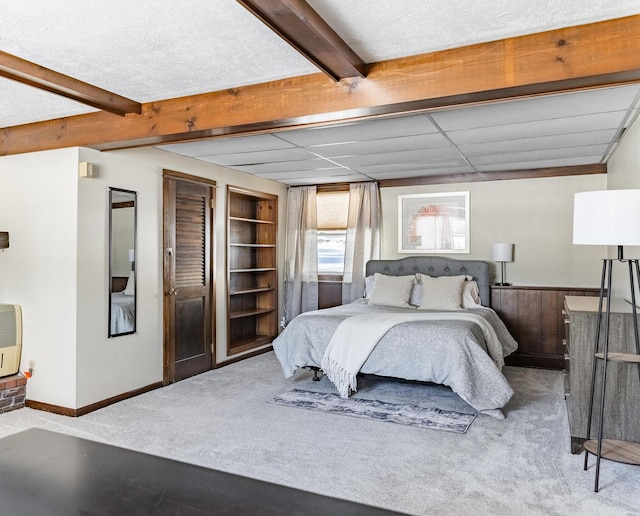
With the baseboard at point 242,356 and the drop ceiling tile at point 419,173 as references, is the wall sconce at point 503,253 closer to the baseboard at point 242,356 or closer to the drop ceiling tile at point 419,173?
the drop ceiling tile at point 419,173

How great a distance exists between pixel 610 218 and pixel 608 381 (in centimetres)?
113

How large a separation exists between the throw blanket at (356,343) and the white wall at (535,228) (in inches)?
71.3

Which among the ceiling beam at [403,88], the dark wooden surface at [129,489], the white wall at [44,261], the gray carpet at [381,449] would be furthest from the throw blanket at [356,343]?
the dark wooden surface at [129,489]

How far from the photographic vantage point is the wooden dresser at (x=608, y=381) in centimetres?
304

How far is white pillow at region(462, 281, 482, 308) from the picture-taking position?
5.54 meters

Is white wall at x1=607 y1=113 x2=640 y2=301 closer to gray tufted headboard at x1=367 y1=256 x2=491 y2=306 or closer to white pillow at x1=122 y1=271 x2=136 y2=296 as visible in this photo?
gray tufted headboard at x1=367 y1=256 x2=491 y2=306

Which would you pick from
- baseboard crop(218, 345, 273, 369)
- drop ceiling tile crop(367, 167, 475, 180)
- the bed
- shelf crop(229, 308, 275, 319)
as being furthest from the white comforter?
drop ceiling tile crop(367, 167, 475, 180)

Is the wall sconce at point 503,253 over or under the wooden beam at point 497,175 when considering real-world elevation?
under

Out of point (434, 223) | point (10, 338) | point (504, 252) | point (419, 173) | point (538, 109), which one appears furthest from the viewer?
point (434, 223)

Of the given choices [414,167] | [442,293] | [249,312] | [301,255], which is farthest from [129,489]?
[301,255]

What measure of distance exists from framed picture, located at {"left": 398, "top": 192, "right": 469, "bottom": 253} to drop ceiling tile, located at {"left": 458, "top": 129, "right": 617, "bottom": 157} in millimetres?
1403

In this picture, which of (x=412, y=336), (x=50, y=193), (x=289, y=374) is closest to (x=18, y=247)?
(x=50, y=193)

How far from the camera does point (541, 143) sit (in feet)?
14.8

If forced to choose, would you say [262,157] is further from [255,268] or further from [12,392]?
[12,392]
